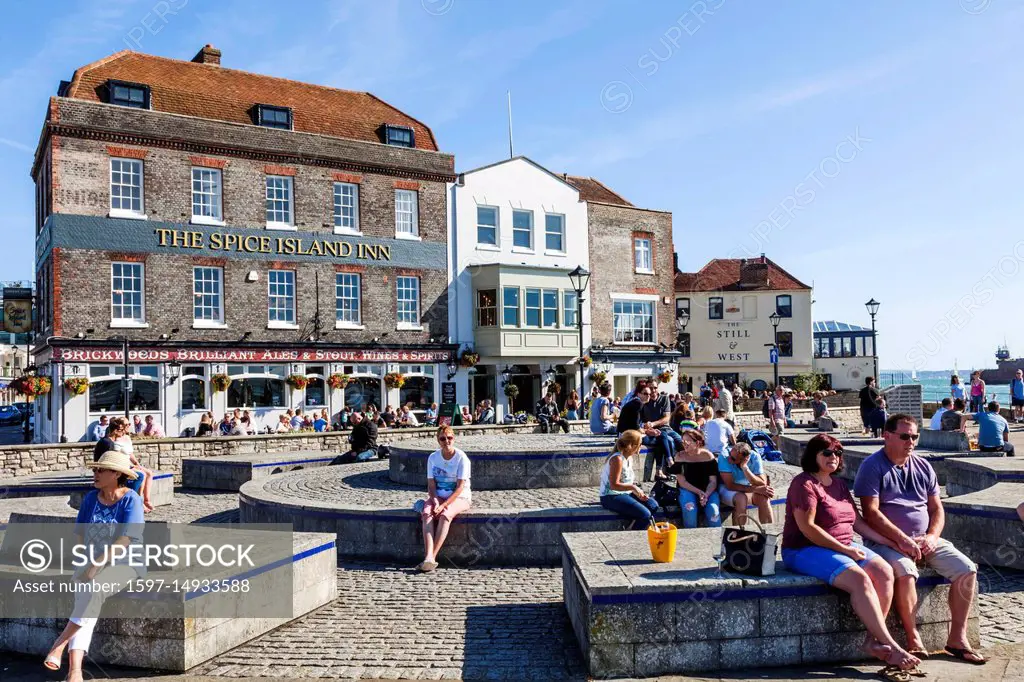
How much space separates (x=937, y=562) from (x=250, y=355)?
2658cm

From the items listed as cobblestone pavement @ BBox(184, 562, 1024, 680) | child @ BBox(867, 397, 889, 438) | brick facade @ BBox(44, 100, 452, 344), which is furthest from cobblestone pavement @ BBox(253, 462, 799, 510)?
brick facade @ BBox(44, 100, 452, 344)

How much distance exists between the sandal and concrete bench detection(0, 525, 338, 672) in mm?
5652

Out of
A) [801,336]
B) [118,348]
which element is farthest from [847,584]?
[801,336]

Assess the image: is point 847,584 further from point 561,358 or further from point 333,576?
point 561,358

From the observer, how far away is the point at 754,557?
649cm

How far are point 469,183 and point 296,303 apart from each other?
31.1 ft

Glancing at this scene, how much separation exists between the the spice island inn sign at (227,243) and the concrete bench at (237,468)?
38.3 feet

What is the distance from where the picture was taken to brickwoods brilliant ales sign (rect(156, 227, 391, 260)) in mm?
28875

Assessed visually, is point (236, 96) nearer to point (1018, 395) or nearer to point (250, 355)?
point (250, 355)

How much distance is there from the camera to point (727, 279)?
54594 mm

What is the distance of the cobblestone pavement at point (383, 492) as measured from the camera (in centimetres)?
1157

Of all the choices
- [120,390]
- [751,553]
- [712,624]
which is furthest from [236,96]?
[712,624]

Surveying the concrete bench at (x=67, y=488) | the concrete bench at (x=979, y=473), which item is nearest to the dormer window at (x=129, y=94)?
the concrete bench at (x=67, y=488)

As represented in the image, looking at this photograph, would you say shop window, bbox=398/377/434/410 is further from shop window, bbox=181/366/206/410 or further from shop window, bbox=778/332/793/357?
shop window, bbox=778/332/793/357
